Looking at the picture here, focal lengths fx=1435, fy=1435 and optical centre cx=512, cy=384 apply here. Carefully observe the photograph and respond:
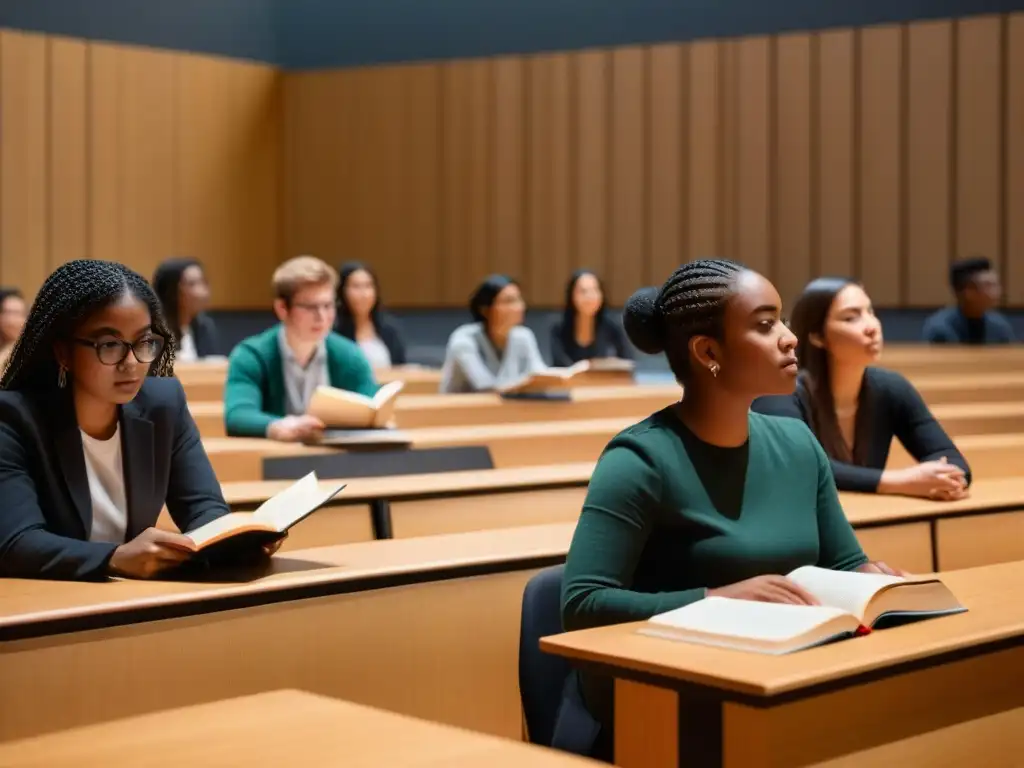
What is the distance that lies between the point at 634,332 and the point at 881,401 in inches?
58.1

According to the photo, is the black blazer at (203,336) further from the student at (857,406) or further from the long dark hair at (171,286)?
the student at (857,406)

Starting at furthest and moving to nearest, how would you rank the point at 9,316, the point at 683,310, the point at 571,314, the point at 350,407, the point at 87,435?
1. the point at 571,314
2. the point at 9,316
3. the point at 350,407
4. the point at 87,435
5. the point at 683,310

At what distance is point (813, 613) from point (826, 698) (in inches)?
6.6

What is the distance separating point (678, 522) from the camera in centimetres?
201

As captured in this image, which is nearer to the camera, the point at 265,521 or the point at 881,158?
the point at 265,521

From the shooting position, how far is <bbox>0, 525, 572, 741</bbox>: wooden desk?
204 cm

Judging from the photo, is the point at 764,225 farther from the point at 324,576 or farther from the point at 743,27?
the point at 324,576

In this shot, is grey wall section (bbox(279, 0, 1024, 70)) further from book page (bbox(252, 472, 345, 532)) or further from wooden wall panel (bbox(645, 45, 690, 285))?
book page (bbox(252, 472, 345, 532))

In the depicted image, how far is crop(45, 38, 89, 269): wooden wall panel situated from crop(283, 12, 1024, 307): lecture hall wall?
167 centimetres

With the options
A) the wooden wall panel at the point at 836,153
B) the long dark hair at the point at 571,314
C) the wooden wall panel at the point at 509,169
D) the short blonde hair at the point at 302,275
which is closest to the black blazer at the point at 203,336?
the long dark hair at the point at 571,314

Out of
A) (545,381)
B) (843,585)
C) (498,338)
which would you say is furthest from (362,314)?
(843,585)

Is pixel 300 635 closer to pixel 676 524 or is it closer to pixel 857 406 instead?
pixel 676 524

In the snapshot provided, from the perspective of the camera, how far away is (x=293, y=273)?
13.5 feet

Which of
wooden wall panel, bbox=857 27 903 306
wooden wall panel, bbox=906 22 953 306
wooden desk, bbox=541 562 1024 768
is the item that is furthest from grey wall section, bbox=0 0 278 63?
wooden desk, bbox=541 562 1024 768
